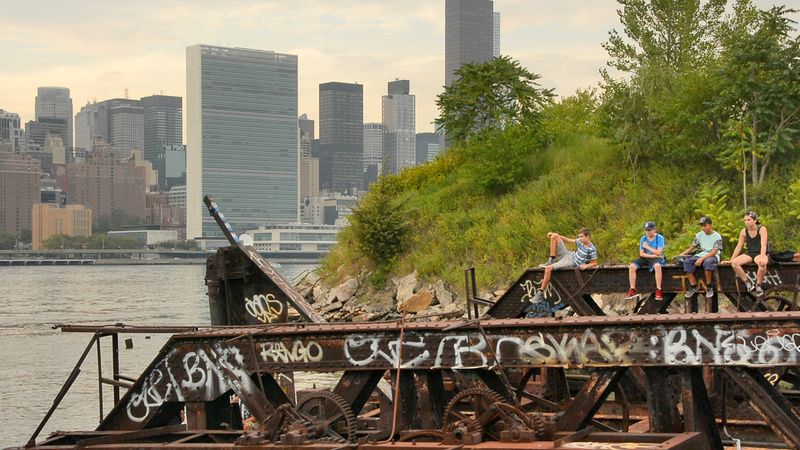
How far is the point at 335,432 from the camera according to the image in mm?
10750

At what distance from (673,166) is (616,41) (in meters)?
7.12

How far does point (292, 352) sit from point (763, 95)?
111 ft

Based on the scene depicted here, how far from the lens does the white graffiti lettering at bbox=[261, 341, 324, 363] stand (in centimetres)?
1082

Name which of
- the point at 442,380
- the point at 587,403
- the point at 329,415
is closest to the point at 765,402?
the point at 587,403

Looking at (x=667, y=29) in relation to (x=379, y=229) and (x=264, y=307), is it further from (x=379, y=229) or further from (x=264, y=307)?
(x=264, y=307)

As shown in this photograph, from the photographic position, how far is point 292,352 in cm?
1092

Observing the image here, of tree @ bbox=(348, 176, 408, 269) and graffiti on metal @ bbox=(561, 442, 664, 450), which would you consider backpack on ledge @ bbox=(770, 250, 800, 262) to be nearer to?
graffiti on metal @ bbox=(561, 442, 664, 450)

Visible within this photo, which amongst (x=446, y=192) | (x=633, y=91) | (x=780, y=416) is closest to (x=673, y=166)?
(x=633, y=91)

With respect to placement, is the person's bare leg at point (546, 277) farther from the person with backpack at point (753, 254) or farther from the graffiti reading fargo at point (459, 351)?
A: the graffiti reading fargo at point (459, 351)

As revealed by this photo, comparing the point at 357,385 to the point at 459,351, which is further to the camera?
the point at 357,385

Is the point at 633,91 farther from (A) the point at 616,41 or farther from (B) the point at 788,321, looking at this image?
(B) the point at 788,321

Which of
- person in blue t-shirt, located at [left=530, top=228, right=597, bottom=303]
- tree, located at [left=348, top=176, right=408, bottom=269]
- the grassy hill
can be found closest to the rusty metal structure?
person in blue t-shirt, located at [left=530, top=228, right=597, bottom=303]

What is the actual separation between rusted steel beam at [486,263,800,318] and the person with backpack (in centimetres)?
18

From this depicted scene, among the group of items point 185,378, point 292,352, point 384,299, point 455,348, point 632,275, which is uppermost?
point 632,275
